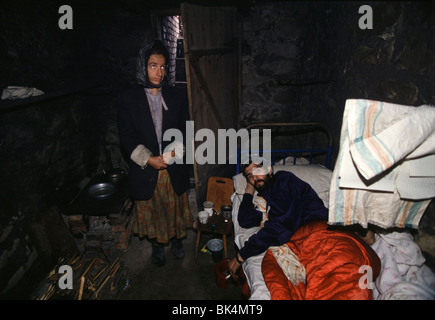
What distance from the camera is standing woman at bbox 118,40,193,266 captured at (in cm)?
258

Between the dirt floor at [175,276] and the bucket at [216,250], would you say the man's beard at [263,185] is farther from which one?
the dirt floor at [175,276]

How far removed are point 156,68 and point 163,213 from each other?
172cm

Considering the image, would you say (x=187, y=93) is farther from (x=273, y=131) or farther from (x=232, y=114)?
(x=273, y=131)

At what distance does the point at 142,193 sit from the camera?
277 cm

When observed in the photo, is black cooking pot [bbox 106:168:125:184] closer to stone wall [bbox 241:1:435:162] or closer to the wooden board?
the wooden board

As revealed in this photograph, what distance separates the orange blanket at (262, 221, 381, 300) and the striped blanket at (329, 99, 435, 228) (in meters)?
0.45

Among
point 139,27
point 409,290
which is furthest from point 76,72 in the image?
point 409,290

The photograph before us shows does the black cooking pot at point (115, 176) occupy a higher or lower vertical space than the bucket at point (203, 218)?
higher

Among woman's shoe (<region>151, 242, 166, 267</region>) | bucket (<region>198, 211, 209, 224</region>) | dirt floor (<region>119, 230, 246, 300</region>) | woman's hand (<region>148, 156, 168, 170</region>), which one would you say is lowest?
dirt floor (<region>119, 230, 246, 300</region>)

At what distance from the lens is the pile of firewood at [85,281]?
2826 millimetres

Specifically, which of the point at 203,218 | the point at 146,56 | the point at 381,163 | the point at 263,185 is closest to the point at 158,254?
the point at 203,218

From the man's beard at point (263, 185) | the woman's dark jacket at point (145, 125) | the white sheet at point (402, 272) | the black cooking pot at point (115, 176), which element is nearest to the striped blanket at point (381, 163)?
the white sheet at point (402, 272)

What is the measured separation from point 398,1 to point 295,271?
7.82 ft

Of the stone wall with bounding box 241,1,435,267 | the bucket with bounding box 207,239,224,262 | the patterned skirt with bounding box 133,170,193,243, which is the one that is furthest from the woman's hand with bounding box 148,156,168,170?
the stone wall with bounding box 241,1,435,267
